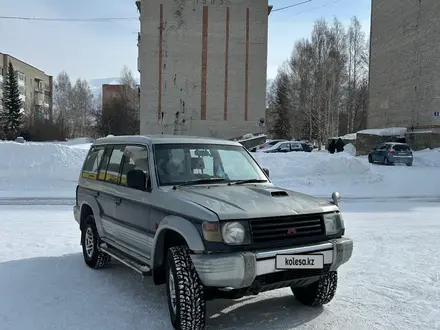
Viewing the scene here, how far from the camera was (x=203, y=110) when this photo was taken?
146 ft

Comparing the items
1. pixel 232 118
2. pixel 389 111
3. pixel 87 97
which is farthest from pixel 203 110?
pixel 87 97

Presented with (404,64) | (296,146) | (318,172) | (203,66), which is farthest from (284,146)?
(203,66)

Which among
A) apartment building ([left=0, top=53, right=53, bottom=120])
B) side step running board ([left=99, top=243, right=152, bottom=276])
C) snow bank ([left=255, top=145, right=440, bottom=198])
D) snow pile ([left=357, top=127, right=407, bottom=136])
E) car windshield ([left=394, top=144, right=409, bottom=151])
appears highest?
apartment building ([left=0, top=53, right=53, bottom=120])

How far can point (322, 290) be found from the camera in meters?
4.62

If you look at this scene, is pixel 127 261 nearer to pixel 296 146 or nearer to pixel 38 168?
pixel 38 168

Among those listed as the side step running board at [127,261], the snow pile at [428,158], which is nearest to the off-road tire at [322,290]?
the side step running board at [127,261]

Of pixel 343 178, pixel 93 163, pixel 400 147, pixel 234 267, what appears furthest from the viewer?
pixel 400 147

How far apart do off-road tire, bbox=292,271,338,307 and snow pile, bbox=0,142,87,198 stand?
38.5 feet

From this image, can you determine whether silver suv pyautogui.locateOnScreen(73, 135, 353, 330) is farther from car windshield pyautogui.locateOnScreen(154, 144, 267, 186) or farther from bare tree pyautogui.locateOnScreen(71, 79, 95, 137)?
bare tree pyautogui.locateOnScreen(71, 79, 95, 137)

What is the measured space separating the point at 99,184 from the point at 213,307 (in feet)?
7.79

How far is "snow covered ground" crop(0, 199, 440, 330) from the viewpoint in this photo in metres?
4.32

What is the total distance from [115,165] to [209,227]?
7.77 ft

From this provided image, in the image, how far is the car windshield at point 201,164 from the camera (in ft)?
15.9

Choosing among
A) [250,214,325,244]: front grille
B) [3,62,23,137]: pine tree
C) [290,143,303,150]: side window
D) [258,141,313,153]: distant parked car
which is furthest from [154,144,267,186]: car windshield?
[3,62,23,137]: pine tree
